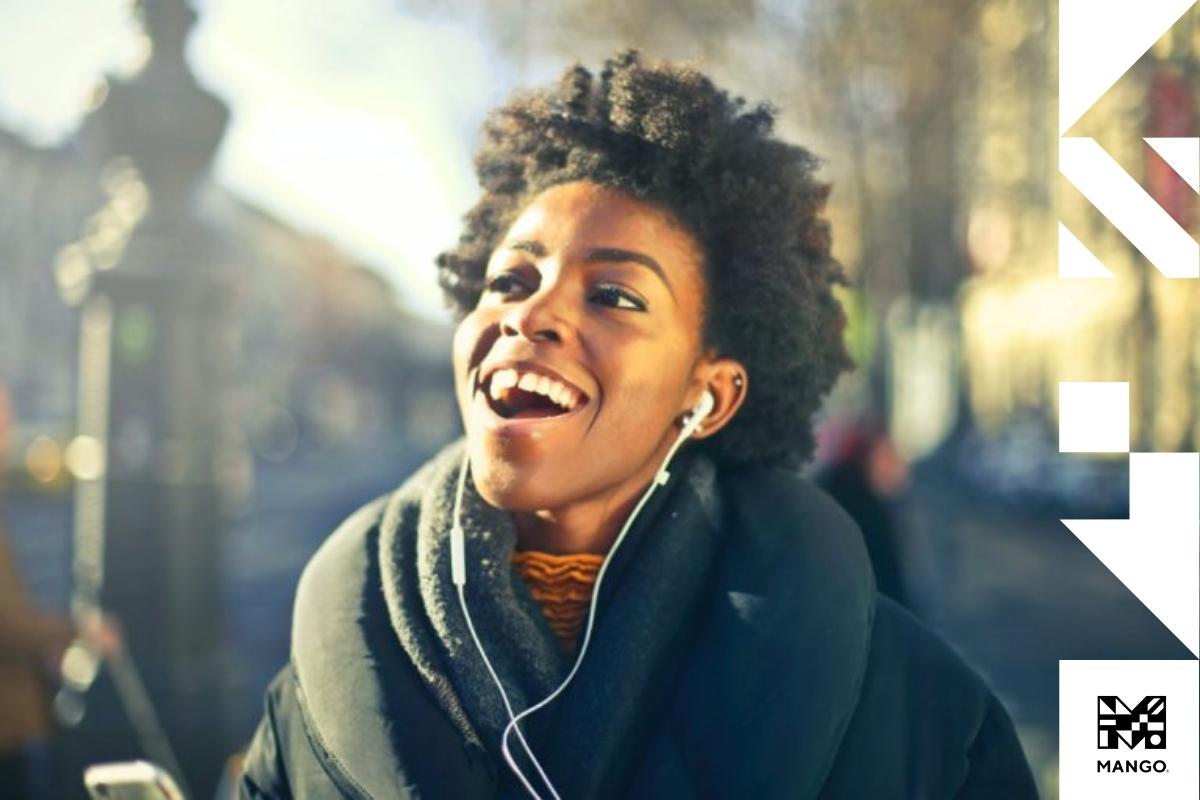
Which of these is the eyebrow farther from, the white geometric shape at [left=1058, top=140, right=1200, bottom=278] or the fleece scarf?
the white geometric shape at [left=1058, top=140, right=1200, bottom=278]

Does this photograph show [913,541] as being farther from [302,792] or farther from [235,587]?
[302,792]

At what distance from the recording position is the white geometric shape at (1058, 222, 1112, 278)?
2691mm

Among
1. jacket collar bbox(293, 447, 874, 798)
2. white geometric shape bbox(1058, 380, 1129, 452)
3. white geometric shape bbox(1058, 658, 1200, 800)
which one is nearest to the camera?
jacket collar bbox(293, 447, 874, 798)

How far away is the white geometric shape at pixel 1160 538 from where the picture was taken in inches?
106

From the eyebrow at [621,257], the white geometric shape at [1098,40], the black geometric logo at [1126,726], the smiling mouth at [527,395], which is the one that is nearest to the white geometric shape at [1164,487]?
the black geometric logo at [1126,726]

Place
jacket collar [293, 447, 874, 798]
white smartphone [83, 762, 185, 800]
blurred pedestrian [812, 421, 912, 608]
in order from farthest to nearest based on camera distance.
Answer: blurred pedestrian [812, 421, 912, 608] → white smartphone [83, 762, 185, 800] → jacket collar [293, 447, 874, 798]

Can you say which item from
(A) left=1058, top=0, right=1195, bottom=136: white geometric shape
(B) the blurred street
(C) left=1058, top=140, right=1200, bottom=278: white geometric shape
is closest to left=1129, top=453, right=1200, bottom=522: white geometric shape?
(B) the blurred street

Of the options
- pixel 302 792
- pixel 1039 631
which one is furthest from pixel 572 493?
pixel 1039 631

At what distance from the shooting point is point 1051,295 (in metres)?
26.5

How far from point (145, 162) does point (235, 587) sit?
8.03 m

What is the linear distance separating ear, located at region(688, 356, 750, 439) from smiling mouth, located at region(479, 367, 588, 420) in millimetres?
222

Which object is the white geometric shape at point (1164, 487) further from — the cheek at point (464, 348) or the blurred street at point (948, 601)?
the cheek at point (464, 348)

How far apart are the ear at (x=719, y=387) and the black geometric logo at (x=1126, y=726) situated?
3.45ft

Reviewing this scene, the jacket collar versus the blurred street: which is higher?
the blurred street
